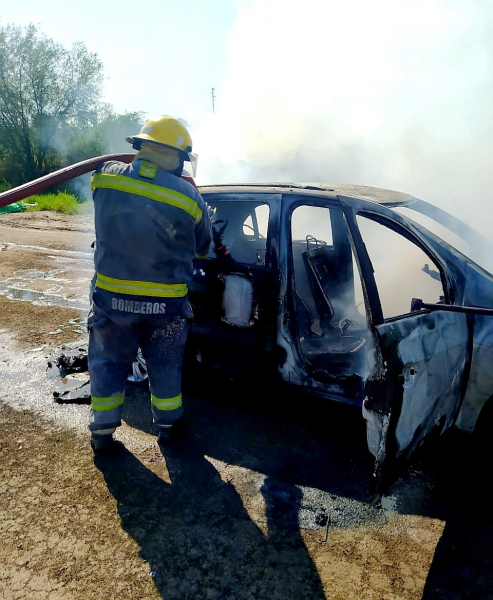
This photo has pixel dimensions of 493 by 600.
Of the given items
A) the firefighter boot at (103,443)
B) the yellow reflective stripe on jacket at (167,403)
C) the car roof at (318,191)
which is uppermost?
the car roof at (318,191)

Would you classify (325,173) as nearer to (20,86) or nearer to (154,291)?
(154,291)

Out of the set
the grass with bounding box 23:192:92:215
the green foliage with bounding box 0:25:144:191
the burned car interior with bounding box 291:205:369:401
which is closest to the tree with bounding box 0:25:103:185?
the green foliage with bounding box 0:25:144:191

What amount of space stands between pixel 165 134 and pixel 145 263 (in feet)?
2.61

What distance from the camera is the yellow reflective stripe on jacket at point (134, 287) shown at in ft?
9.64

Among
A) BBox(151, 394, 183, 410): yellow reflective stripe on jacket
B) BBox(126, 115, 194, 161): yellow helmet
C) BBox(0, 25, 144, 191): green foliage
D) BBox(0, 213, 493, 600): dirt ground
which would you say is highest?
BBox(0, 25, 144, 191): green foliage

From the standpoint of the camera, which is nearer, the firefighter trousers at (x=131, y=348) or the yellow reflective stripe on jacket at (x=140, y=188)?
the yellow reflective stripe on jacket at (x=140, y=188)

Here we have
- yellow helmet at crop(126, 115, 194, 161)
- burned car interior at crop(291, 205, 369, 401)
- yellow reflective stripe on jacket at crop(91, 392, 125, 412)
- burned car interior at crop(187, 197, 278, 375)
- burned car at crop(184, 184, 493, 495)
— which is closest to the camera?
burned car at crop(184, 184, 493, 495)

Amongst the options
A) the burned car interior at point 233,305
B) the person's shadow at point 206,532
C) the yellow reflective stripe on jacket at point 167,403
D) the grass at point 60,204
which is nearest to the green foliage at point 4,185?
the grass at point 60,204

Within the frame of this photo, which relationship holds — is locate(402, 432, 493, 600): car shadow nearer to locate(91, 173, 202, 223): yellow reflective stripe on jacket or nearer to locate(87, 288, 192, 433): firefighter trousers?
locate(87, 288, 192, 433): firefighter trousers

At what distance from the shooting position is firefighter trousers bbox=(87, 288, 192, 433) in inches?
118

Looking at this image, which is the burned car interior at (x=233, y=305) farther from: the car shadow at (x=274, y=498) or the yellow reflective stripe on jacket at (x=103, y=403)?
the yellow reflective stripe on jacket at (x=103, y=403)

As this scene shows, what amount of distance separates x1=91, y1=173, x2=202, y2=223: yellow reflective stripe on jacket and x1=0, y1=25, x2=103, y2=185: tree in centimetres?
2577

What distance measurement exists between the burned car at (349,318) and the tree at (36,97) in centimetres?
2525

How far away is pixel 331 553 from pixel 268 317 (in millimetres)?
1476
